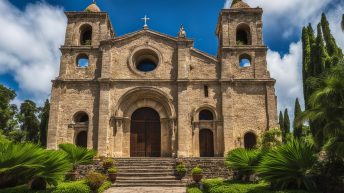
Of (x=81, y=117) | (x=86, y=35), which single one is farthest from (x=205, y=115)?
(x=86, y=35)

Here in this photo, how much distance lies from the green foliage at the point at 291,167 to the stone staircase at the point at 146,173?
21.9 ft

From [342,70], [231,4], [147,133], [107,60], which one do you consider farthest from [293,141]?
[231,4]

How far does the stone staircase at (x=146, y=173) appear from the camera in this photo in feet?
60.1

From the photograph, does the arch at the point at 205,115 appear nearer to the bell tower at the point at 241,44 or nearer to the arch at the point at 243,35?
the bell tower at the point at 241,44

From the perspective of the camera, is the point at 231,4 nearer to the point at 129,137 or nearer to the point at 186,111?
the point at 186,111

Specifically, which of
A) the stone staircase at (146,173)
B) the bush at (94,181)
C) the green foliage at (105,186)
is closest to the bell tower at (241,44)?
the stone staircase at (146,173)

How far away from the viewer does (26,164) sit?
1185 centimetres

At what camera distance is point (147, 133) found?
2725 cm

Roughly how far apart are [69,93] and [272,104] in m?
A: 16.0

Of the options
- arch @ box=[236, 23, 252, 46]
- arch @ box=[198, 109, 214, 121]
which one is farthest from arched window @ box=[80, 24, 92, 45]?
arch @ box=[236, 23, 252, 46]

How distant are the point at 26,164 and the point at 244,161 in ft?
31.6

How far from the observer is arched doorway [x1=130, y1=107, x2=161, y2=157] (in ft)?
88.1

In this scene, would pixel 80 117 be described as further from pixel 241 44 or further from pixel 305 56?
pixel 305 56

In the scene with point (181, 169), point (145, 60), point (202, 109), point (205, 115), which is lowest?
point (181, 169)
